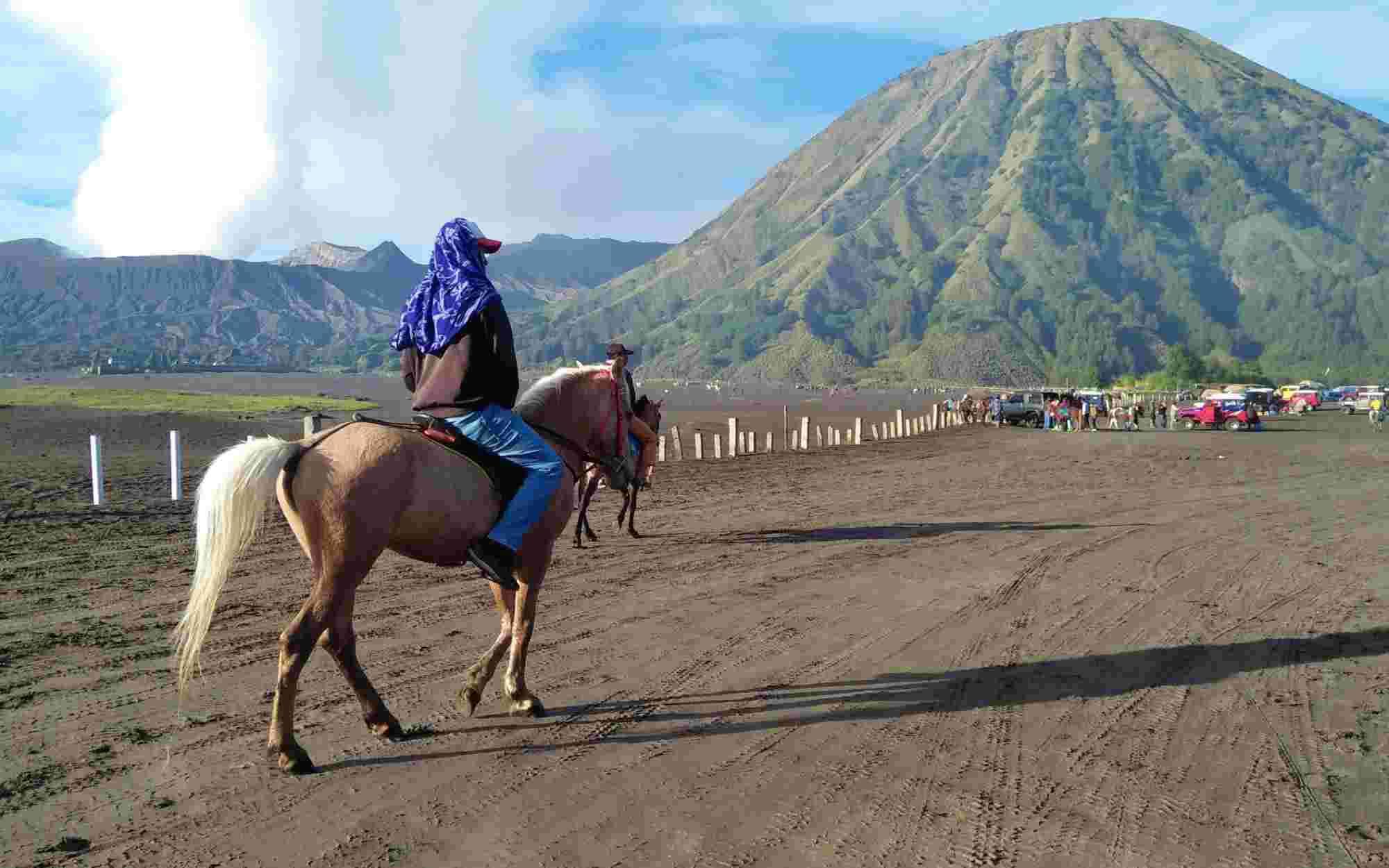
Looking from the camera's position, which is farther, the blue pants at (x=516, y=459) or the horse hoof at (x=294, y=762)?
the blue pants at (x=516, y=459)

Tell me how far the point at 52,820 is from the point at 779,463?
25088 mm

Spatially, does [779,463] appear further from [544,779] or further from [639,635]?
[544,779]

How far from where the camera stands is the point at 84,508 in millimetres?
15961

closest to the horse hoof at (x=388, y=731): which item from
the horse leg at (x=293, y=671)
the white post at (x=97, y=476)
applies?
the horse leg at (x=293, y=671)

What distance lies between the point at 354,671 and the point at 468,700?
905 millimetres

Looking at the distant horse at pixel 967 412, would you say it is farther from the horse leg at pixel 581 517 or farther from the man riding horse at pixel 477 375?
the man riding horse at pixel 477 375

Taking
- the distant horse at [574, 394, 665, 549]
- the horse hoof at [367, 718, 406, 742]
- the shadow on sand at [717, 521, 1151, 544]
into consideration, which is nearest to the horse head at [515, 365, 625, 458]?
the horse hoof at [367, 718, 406, 742]

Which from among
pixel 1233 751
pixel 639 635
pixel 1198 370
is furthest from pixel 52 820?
pixel 1198 370

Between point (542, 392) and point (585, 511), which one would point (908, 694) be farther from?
point (585, 511)

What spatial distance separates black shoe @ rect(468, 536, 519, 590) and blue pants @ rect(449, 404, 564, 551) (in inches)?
2.8

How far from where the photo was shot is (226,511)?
5430 millimetres

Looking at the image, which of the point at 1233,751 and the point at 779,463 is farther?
the point at 779,463

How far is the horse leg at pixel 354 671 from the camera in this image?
5.82m

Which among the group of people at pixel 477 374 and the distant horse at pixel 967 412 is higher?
the group of people at pixel 477 374
